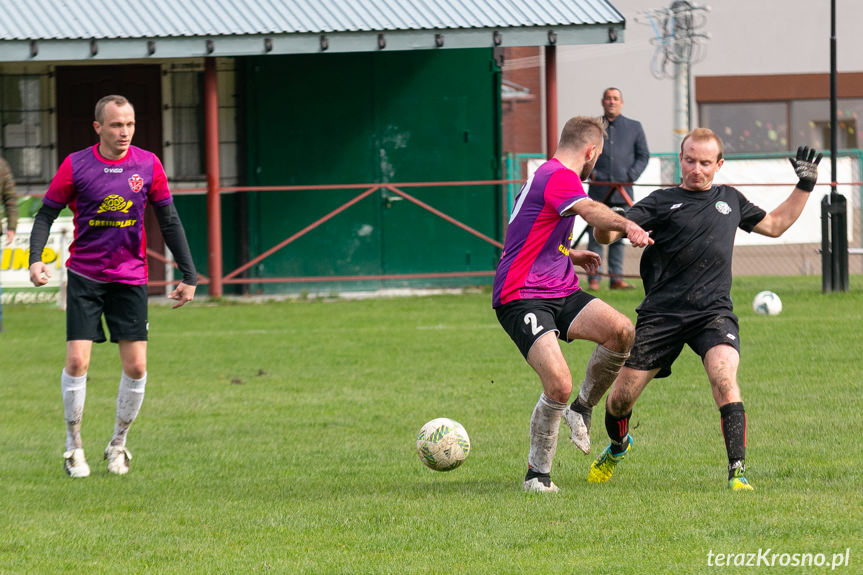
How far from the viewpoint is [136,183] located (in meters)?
7.40

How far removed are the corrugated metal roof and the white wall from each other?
51.2 ft

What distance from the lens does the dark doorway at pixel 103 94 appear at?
18.4 meters

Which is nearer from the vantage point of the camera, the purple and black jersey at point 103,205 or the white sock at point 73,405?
the purple and black jersey at point 103,205

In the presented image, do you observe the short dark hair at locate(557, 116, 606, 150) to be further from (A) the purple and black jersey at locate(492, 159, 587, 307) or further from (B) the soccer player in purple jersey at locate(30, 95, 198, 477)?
(B) the soccer player in purple jersey at locate(30, 95, 198, 477)

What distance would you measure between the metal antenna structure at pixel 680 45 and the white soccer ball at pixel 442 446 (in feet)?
84.3

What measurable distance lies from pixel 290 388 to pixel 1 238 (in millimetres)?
7963

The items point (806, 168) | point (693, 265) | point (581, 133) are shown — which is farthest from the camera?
point (581, 133)

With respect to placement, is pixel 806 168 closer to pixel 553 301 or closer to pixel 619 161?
pixel 553 301

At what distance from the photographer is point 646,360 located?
6.62m

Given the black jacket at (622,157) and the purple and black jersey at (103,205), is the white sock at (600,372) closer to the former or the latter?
the purple and black jersey at (103,205)

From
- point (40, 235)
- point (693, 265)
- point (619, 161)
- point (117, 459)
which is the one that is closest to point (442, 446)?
point (693, 265)

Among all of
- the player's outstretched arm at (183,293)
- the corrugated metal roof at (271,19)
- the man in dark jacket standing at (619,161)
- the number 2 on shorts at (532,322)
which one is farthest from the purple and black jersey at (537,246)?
the corrugated metal roof at (271,19)

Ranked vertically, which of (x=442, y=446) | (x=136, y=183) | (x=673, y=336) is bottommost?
(x=442, y=446)

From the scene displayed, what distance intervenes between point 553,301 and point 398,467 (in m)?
1.37
